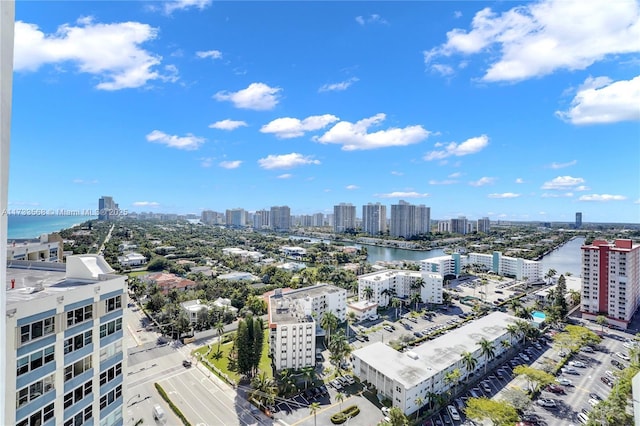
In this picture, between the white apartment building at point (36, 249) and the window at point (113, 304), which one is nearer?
the window at point (113, 304)

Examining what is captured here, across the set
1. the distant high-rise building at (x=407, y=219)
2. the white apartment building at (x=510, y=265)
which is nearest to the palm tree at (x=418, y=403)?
the white apartment building at (x=510, y=265)

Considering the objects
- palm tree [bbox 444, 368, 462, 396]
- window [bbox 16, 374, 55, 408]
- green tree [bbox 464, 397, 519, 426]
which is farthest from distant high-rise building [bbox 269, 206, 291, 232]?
window [bbox 16, 374, 55, 408]

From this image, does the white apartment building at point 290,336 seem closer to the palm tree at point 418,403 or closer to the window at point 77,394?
the palm tree at point 418,403

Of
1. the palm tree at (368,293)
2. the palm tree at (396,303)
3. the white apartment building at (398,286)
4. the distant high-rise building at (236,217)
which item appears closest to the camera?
the palm tree at (396,303)

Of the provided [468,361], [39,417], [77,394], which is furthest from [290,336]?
[39,417]

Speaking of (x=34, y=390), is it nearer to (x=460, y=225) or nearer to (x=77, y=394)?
(x=77, y=394)

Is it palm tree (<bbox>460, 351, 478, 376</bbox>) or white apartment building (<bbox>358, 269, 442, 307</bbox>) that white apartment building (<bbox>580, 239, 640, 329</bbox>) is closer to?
white apartment building (<bbox>358, 269, 442, 307</bbox>)

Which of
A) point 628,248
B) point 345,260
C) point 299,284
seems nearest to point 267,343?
point 299,284
